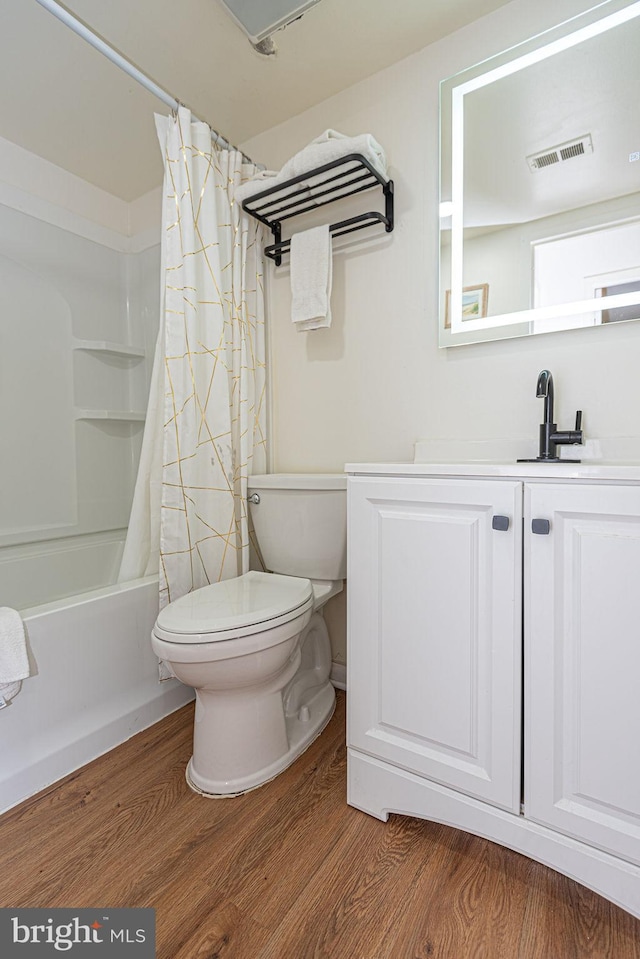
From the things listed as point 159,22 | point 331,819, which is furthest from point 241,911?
point 159,22

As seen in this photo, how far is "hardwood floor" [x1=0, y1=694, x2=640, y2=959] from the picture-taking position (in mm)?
836

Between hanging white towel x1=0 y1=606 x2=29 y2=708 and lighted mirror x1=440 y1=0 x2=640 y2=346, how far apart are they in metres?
1.42

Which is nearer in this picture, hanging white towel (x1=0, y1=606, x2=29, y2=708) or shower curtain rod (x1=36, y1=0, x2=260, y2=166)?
hanging white towel (x1=0, y1=606, x2=29, y2=708)

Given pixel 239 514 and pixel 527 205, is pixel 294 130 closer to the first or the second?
pixel 527 205

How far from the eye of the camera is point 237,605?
125 cm

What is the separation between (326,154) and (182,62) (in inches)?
25.0

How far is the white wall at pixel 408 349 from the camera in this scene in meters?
1.29

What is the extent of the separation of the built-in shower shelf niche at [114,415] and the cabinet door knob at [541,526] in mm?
2000

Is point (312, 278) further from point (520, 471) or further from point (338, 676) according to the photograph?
point (338, 676)

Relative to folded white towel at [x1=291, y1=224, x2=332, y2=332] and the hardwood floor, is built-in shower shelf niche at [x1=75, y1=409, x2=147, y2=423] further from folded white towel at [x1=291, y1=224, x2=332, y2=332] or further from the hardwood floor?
the hardwood floor

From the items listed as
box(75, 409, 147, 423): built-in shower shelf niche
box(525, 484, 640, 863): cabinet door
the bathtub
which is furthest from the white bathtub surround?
box(525, 484, 640, 863): cabinet door

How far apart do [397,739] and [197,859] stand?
0.50 meters
